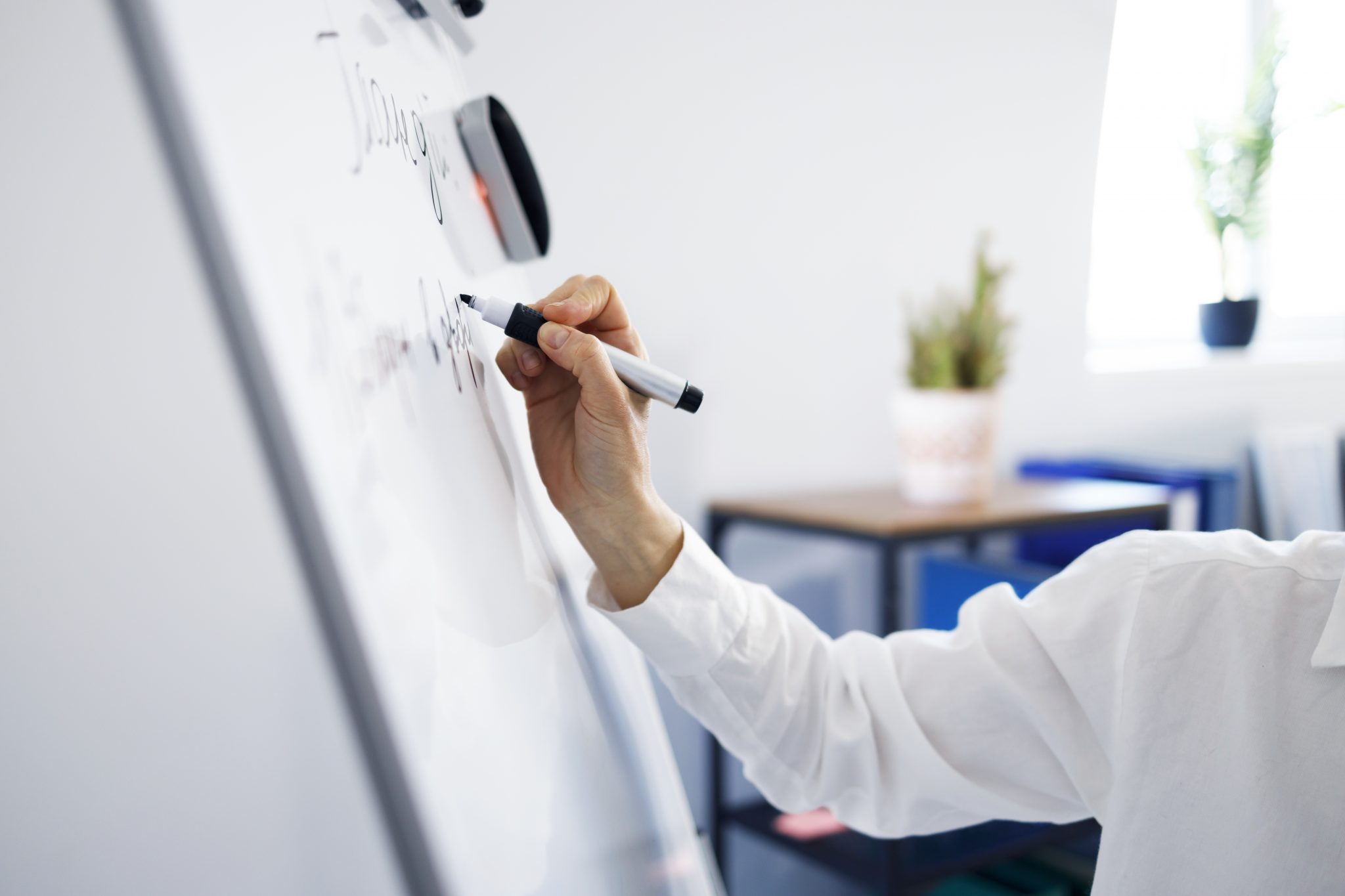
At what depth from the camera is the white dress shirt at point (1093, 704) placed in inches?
19.2

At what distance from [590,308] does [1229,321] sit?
6.61ft

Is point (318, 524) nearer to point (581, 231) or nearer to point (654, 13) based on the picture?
point (581, 231)

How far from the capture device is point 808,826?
1288mm

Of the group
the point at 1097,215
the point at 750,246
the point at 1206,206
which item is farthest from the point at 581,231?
the point at 1206,206

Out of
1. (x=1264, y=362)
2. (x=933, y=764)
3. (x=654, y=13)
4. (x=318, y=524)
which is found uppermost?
(x=654, y=13)

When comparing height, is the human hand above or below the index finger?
below

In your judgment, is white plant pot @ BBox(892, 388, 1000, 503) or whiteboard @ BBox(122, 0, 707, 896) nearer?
whiteboard @ BBox(122, 0, 707, 896)

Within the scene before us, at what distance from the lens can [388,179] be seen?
1.05 feet

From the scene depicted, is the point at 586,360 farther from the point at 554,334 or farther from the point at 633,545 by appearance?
the point at 633,545

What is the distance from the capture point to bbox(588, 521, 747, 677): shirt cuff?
526mm

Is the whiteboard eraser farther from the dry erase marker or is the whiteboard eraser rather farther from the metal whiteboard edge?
the metal whiteboard edge

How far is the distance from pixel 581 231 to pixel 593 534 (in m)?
0.77

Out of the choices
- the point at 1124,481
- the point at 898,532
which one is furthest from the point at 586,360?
the point at 1124,481

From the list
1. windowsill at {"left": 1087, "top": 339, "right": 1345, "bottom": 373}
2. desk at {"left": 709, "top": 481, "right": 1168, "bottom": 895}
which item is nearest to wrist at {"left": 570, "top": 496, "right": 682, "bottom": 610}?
desk at {"left": 709, "top": 481, "right": 1168, "bottom": 895}
